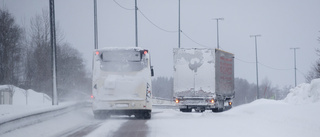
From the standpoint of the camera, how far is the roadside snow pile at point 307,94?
27584 millimetres

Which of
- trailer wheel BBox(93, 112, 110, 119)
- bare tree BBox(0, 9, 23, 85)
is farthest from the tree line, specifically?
trailer wheel BBox(93, 112, 110, 119)

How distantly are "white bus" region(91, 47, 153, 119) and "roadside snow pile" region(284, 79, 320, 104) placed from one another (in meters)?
11.9

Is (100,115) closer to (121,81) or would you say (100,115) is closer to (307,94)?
(121,81)

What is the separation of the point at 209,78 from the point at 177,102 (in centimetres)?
242

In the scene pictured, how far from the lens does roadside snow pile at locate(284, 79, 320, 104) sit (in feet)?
90.5

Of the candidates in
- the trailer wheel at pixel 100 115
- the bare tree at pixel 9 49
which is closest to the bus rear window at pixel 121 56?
the trailer wheel at pixel 100 115

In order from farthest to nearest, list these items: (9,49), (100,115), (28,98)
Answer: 1. (9,49)
2. (28,98)
3. (100,115)

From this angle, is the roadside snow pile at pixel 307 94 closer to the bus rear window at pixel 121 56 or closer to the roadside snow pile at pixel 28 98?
A: the bus rear window at pixel 121 56

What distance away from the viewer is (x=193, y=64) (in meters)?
26.5

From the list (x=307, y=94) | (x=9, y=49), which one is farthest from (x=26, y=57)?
(x=307, y=94)

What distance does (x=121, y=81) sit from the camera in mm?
19266

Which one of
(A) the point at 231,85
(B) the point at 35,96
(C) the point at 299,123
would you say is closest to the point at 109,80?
(C) the point at 299,123

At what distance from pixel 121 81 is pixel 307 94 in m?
15.7

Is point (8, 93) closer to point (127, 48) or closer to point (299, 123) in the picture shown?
point (127, 48)
